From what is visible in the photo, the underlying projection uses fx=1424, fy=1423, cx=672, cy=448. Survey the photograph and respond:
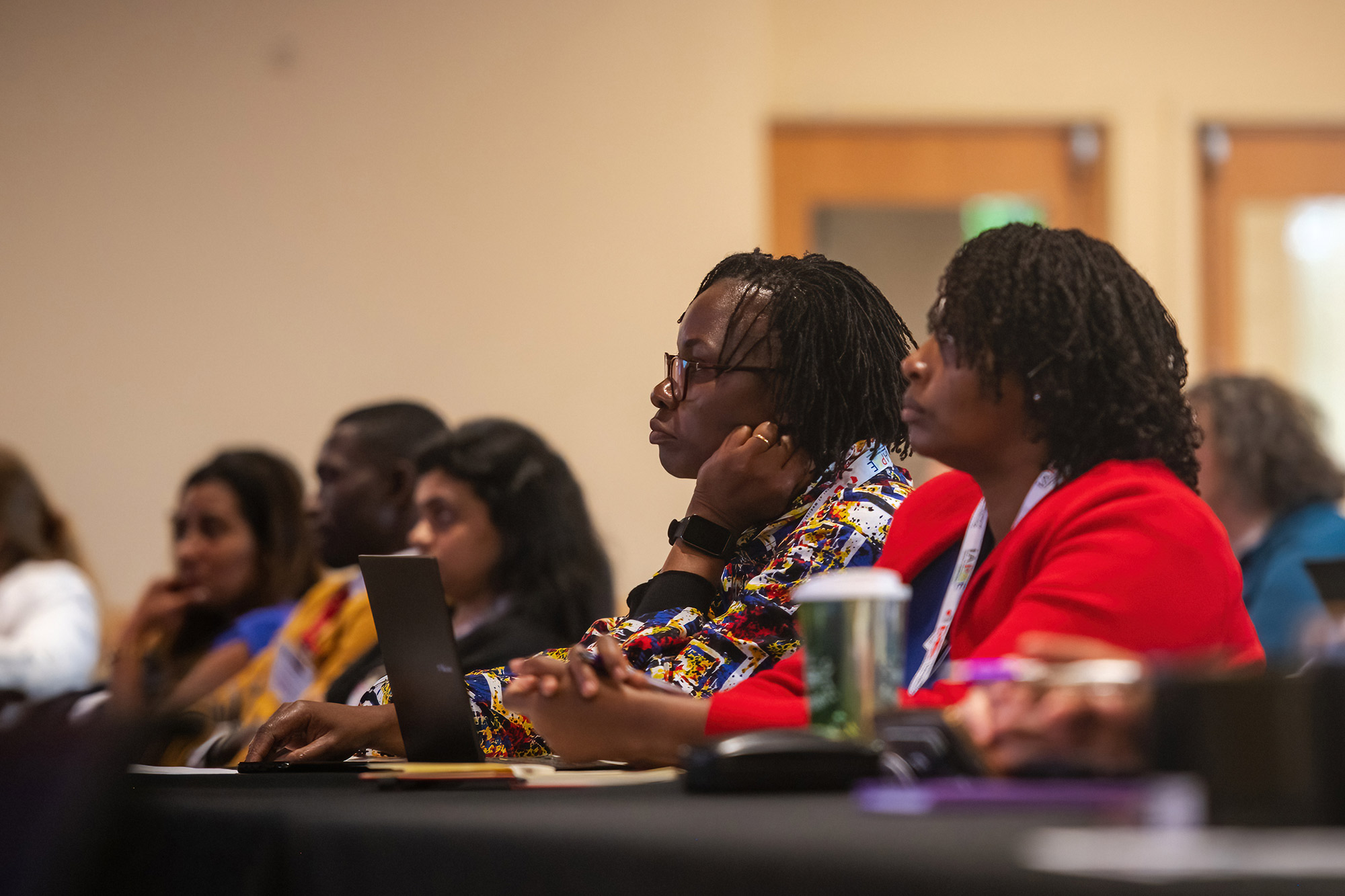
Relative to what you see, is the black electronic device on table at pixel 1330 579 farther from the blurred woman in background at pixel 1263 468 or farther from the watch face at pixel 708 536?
the blurred woman in background at pixel 1263 468

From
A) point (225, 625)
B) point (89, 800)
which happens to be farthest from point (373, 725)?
point (225, 625)

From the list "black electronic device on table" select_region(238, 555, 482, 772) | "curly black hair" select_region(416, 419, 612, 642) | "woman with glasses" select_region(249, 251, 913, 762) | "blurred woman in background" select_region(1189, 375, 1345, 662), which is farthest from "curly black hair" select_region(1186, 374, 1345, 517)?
"black electronic device on table" select_region(238, 555, 482, 772)

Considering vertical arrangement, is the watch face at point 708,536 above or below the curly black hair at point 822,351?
below

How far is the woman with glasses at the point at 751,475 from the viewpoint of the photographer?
1.43 metres

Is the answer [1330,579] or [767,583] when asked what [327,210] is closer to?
[767,583]

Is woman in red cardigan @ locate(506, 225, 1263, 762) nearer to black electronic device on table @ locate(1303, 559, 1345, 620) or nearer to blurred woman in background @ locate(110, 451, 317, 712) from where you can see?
black electronic device on table @ locate(1303, 559, 1345, 620)

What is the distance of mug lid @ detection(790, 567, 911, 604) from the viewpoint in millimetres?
895

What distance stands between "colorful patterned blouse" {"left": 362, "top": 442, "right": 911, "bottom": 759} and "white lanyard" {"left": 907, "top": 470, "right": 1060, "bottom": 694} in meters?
0.14

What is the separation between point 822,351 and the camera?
62.4 inches

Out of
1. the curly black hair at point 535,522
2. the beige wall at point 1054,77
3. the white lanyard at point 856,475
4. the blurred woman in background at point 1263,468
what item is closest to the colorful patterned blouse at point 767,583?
the white lanyard at point 856,475

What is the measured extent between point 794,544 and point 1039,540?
0.31 m

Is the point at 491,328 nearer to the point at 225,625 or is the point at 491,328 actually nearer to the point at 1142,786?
the point at 225,625

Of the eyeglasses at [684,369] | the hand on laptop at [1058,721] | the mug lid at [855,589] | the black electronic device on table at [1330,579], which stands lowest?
the black electronic device on table at [1330,579]

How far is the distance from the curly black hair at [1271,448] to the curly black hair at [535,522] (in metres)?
1.51
